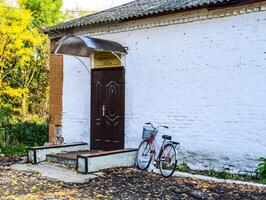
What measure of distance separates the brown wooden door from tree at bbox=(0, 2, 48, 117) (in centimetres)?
883

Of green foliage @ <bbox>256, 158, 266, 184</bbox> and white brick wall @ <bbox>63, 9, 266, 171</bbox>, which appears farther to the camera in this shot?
white brick wall @ <bbox>63, 9, 266, 171</bbox>

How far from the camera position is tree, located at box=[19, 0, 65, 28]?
22.6 meters

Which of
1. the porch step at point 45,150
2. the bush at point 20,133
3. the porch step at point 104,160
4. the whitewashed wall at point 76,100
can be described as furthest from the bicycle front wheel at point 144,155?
the bush at point 20,133

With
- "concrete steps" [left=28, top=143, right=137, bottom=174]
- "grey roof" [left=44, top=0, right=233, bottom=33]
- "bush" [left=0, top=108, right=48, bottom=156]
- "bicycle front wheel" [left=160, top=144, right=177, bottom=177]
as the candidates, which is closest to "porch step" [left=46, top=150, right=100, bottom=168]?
"concrete steps" [left=28, top=143, right=137, bottom=174]

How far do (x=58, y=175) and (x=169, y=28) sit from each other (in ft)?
14.0

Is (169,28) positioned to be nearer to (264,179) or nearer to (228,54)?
(228,54)

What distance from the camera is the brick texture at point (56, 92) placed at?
12836mm

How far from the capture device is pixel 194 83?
976 cm

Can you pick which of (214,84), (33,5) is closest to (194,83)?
(214,84)

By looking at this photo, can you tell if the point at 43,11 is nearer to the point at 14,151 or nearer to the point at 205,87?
the point at 14,151

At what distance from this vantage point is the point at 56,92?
1295cm

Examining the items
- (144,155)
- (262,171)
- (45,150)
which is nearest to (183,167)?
(144,155)

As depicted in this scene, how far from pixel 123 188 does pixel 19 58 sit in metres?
14.1

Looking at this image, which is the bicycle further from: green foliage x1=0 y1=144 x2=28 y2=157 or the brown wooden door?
green foliage x1=0 y1=144 x2=28 y2=157
